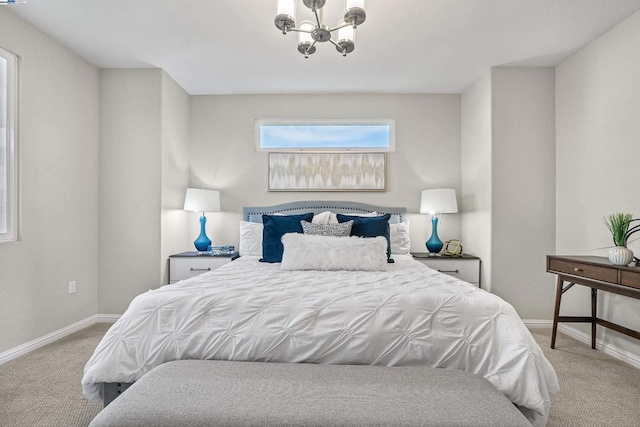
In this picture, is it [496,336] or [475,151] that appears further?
[475,151]

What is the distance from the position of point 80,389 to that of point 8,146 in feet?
6.37

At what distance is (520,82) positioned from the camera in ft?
11.7

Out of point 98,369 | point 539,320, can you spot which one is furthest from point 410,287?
point 539,320

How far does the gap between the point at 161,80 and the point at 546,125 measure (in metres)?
4.05

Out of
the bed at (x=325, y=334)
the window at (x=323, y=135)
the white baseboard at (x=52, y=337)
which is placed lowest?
the white baseboard at (x=52, y=337)

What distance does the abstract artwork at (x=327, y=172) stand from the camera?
13.9 ft

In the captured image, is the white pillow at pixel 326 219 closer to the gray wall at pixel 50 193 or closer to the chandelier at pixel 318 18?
the chandelier at pixel 318 18

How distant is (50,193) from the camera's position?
304 centimetres

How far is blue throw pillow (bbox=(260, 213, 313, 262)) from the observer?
321 centimetres

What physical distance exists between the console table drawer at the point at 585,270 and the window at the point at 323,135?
2.16m

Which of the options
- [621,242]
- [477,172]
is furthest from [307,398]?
[477,172]


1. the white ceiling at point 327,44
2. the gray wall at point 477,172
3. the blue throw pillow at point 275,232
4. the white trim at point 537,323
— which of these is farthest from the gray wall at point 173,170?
the white trim at point 537,323

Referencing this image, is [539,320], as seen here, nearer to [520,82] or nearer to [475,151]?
[475,151]

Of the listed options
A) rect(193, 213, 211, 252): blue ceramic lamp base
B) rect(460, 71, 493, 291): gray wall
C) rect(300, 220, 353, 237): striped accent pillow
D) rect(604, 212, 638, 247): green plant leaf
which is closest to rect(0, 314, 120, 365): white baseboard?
rect(193, 213, 211, 252): blue ceramic lamp base
